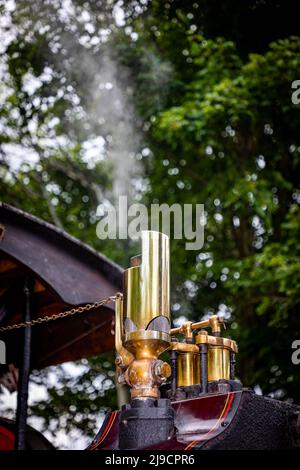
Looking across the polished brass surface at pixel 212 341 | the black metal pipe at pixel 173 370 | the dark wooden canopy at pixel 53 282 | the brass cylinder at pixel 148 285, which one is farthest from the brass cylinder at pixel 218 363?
the dark wooden canopy at pixel 53 282

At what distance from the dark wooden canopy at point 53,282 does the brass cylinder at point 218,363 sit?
152cm

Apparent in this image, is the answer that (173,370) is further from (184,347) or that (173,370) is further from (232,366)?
(232,366)

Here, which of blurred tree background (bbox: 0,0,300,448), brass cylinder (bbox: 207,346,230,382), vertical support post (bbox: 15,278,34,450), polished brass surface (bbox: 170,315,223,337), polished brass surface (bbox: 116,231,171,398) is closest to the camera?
polished brass surface (bbox: 116,231,171,398)

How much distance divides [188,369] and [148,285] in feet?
1.41

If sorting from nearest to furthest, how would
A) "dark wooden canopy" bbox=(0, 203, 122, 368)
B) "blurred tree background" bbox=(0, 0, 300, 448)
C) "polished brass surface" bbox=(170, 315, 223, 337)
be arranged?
"polished brass surface" bbox=(170, 315, 223, 337) < "dark wooden canopy" bbox=(0, 203, 122, 368) < "blurred tree background" bbox=(0, 0, 300, 448)

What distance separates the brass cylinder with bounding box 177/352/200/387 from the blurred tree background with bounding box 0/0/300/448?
469 centimetres

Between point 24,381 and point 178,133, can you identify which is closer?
point 24,381

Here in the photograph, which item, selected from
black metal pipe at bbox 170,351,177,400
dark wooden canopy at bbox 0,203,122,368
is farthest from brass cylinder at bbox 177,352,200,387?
dark wooden canopy at bbox 0,203,122,368

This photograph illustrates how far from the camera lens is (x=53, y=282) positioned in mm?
3896

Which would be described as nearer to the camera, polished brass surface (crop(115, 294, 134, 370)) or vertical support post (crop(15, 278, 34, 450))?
polished brass surface (crop(115, 294, 134, 370))

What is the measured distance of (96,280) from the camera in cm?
433

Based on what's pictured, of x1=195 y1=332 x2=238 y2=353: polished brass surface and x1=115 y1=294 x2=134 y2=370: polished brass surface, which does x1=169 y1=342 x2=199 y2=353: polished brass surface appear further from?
x1=115 y1=294 x2=134 y2=370: polished brass surface

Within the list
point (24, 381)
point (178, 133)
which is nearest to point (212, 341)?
point (24, 381)

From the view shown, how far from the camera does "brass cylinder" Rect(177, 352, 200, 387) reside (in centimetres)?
262
